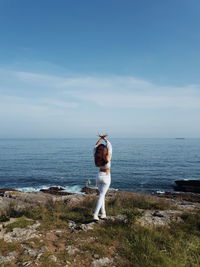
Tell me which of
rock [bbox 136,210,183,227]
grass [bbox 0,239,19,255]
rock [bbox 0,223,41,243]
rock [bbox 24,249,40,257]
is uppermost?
rock [bbox 24,249,40,257]

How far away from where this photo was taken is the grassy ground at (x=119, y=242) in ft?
15.3

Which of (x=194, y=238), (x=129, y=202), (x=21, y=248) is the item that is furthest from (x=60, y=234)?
(x=129, y=202)

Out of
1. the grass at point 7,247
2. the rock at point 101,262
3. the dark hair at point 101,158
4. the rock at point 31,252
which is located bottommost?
the rock at point 101,262

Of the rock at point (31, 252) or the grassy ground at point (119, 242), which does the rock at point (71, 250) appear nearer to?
the grassy ground at point (119, 242)

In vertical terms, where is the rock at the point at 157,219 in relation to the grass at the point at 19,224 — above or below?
below

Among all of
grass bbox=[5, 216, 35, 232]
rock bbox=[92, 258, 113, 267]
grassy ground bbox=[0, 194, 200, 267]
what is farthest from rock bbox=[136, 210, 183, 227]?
grass bbox=[5, 216, 35, 232]

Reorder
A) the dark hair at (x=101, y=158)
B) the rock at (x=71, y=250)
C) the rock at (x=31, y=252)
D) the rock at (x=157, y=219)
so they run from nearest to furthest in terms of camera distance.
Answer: the rock at (x=31, y=252) → the rock at (x=71, y=250) → the dark hair at (x=101, y=158) → the rock at (x=157, y=219)

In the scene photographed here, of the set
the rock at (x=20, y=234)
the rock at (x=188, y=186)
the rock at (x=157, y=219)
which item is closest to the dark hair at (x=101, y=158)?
the rock at (x=157, y=219)

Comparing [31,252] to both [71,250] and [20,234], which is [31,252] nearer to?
[71,250]

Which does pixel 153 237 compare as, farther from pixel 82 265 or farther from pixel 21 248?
pixel 21 248

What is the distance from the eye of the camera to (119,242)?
220 inches

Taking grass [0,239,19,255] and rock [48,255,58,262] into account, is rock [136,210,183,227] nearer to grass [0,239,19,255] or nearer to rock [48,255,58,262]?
rock [48,255,58,262]

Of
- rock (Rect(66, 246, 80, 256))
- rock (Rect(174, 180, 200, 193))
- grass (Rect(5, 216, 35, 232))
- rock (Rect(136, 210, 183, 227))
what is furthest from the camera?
rock (Rect(174, 180, 200, 193))

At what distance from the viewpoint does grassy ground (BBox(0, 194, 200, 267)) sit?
4656 millimetres
